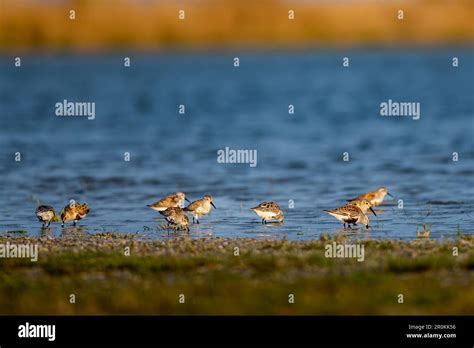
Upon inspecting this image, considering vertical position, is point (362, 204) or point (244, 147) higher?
point (244, 147)

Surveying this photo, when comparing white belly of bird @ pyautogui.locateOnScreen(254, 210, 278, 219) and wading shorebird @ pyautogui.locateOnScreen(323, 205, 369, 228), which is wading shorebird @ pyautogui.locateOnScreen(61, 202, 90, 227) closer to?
white belly of bird @ pyautogui.locateOnScreen(254, 210, 278, 219)

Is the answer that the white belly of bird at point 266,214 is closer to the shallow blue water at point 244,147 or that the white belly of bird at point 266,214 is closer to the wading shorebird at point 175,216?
the shallow blue water at point 244,147

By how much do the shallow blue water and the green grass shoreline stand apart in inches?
113

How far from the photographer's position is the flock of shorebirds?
23188 mm

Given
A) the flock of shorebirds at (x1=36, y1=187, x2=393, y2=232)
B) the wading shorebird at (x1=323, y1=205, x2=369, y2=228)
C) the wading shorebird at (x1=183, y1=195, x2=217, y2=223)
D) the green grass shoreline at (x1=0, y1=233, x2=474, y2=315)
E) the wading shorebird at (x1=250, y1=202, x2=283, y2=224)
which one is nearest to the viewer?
the green grass shoreline at (x1=0, y1=233, x2=474, y2=315)

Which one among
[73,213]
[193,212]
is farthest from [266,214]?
[73,213]

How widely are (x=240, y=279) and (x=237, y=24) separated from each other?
138m

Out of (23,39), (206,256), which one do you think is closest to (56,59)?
(23,39)

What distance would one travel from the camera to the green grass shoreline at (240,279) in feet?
51.2

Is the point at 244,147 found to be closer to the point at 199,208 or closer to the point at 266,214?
the point at 199,208

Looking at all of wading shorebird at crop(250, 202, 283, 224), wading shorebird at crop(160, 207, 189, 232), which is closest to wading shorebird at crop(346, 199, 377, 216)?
wading shorebird at crop(250, 202, 283, 224)

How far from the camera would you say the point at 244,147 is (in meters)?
45.8

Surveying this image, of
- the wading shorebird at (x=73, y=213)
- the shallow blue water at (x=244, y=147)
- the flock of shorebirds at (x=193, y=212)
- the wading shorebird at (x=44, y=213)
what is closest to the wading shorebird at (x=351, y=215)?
the flock of shorebirds at (x=193, y=212)

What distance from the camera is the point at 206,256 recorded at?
18.7 m
